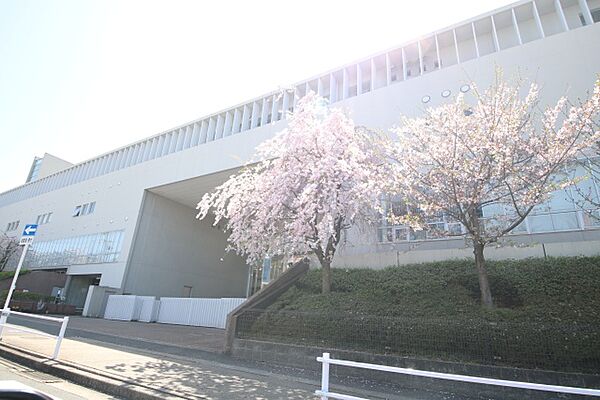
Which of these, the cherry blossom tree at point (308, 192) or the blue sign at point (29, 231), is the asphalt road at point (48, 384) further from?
the cherry blossom tree at point (308, 192)

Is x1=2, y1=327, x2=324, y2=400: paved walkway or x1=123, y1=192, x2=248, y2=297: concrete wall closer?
x1=2, y1=327, x2=324, y2=400: paved walkway

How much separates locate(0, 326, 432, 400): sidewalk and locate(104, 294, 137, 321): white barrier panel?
1317 centimetres

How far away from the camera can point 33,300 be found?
75.1 ft

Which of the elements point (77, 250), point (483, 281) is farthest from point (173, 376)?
point (77, 250)

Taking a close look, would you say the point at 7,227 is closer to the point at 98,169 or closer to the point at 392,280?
the point at 98,169

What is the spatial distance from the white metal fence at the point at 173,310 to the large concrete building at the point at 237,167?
287 centimetres

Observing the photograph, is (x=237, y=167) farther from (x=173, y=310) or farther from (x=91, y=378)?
(x=91, y=378)

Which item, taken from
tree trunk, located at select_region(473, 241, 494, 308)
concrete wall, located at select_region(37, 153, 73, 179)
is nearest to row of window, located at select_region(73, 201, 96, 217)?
concrete wall, located at select_region(37, 153, 73, 179)

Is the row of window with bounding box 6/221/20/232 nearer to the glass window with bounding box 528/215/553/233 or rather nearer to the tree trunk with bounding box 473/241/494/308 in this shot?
the tree trunk with bounding box 473/241/494/308

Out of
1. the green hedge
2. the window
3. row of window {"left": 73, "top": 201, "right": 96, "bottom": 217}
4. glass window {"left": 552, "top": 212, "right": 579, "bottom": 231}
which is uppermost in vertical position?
the window

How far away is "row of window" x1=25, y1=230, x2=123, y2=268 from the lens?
26.5 m

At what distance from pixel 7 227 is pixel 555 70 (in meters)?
56.1

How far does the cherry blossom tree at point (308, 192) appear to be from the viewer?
10094 mm

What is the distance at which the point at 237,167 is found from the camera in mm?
21078
